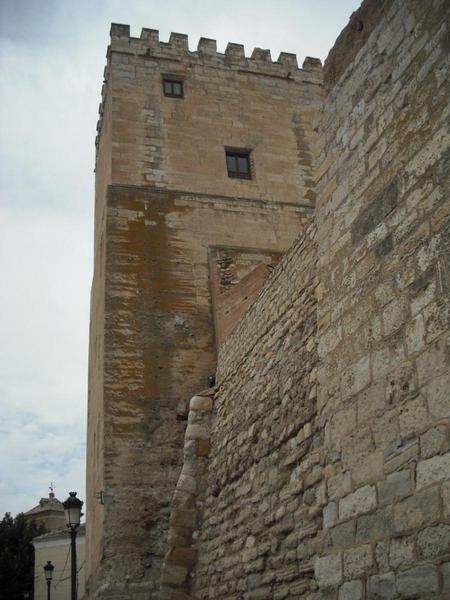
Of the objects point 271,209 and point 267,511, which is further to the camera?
point 271,209

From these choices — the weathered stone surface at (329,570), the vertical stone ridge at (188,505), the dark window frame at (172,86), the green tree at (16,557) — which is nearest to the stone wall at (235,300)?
the vertical stone ridge at (188,505)

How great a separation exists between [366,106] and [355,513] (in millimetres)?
2666

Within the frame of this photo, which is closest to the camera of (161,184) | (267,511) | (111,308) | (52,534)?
(267,511)

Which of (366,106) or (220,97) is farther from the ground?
(220,97)

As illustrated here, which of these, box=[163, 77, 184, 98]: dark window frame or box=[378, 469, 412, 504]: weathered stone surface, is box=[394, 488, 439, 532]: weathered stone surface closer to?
box=[378, 469, 412, 504]: weathered stone surface

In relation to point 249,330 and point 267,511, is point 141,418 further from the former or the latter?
point 267,511

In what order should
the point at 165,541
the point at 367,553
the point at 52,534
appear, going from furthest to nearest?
the point at 52,534 → the point at 165,541 → the point at 367,553

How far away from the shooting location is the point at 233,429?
8.30m

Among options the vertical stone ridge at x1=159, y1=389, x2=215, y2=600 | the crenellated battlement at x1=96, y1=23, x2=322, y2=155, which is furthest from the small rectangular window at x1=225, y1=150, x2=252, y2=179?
the vertical stone ridge at x1=159, y1=389, x2=215, y2=600

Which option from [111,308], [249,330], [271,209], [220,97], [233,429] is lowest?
[233,429]

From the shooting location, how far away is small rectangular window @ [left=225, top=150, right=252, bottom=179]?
13.1 metres

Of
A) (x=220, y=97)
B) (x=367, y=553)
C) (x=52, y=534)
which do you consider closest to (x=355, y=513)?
(x=367, y=553)

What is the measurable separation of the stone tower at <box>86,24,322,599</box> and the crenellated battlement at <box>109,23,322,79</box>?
31mm

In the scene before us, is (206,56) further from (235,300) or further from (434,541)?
(434,541)
